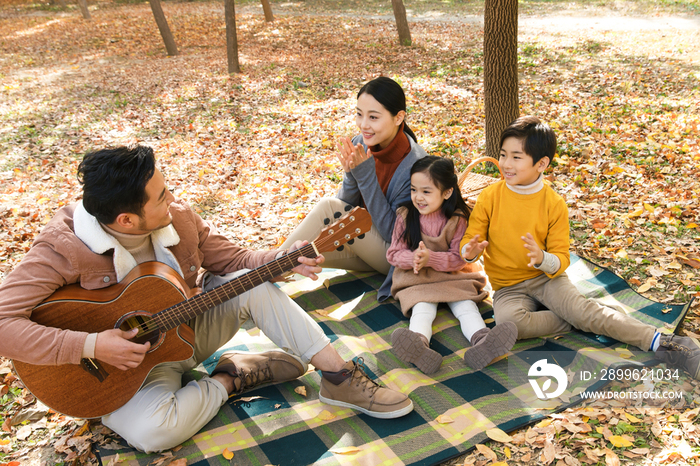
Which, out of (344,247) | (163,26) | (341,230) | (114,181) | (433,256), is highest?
Answer: (163,26)

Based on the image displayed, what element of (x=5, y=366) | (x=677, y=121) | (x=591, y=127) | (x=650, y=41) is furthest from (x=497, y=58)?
(x=650, y=41)

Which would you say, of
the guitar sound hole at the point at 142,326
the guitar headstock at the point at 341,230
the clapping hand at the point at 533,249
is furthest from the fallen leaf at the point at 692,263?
the guitar sound hole at the point at 142,326

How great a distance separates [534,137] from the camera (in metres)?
2.98

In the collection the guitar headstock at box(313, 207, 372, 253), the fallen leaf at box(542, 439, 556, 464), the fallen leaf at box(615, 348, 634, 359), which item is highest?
the guitar headstock at box(313, 207, 372, 253)

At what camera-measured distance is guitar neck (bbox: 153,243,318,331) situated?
2570mm

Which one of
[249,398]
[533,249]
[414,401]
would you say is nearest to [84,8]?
[249,398]

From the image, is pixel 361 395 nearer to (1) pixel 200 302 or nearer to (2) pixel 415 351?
(2) pixel 415 351

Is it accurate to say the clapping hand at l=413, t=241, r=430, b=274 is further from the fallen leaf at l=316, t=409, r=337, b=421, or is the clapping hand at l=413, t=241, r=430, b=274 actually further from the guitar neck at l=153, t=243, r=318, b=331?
the fallen leaf at l=316, t=409, r=337, b=421

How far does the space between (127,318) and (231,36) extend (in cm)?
989

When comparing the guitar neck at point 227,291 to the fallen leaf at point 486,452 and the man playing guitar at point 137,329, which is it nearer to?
the man playing guitar at point 137,329

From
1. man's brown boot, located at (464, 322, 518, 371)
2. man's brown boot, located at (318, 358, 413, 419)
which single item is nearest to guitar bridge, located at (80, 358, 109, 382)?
man's brown boot, located at (318, 358, 413, 419)

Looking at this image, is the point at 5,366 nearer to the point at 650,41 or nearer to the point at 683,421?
the point at 683,421

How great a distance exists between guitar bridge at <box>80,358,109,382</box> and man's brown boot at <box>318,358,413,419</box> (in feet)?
3.84

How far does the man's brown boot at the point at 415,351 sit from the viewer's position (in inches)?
115
